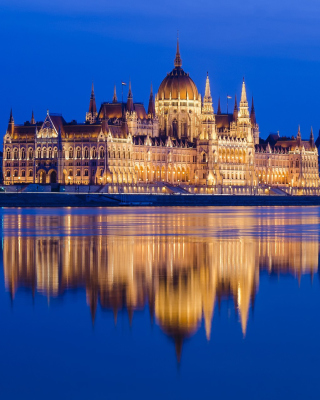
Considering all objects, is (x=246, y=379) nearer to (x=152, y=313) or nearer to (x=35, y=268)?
(x=152, y=313)

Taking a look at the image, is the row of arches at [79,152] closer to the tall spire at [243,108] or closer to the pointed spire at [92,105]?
the pointed spire at [92,105]

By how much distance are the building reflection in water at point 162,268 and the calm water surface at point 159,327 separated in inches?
1.8

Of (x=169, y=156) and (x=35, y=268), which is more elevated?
(x=169, y=156)

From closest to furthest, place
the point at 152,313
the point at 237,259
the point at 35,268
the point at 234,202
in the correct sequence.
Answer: the point at 152,313, the point at 35,268, the point at 237,259, the point at 234,202

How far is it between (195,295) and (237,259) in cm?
1060

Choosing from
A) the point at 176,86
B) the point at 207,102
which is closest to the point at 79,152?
the point at 176,86

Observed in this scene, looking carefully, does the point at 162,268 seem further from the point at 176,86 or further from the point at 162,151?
the point at 176,86

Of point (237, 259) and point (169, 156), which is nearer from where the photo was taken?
point (237, 259)

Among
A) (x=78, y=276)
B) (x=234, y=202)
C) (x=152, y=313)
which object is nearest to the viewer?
(x=152, y=313)

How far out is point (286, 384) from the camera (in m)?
14.5

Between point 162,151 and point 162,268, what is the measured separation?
136370 mm

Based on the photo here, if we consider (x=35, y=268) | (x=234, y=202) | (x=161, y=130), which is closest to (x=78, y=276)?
(x=35, y=268)

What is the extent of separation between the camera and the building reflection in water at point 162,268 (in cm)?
2125

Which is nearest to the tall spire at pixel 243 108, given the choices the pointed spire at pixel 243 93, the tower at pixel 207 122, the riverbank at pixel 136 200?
the pointed spire at pixel 243 93
